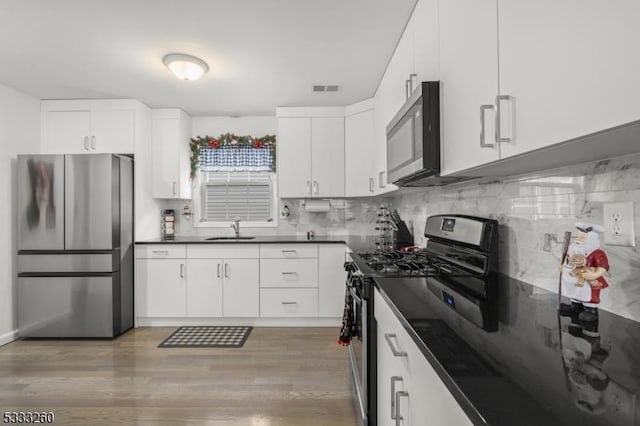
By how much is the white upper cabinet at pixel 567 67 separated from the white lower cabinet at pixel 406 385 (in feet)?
1.95

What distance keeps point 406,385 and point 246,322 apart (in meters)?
2.93

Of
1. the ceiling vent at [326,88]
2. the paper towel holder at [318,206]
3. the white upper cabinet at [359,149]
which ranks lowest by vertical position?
the paper towel holder at [318,206]

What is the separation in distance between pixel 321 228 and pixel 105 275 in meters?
2.28

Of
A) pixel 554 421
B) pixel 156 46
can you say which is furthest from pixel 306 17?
pixel 554 421

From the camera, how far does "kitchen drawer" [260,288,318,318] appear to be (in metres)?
3.72

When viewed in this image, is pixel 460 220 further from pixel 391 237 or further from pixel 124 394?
pixel 124 394

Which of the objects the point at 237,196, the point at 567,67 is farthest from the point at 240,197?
the point at 567,67

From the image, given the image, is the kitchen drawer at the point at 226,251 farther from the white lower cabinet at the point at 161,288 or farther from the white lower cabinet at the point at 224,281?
the white lower cabinet at the point at 161,288

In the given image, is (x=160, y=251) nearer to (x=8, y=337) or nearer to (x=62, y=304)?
(x=62, y=304)

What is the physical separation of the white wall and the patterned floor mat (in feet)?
4.96

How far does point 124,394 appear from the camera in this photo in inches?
92.2

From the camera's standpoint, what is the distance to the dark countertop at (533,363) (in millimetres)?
553

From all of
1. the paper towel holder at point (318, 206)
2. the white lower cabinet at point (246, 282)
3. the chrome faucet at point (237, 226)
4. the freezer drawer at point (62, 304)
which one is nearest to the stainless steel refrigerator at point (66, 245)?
the freezer drawer at point (62, 304)

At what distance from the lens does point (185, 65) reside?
2.70m
